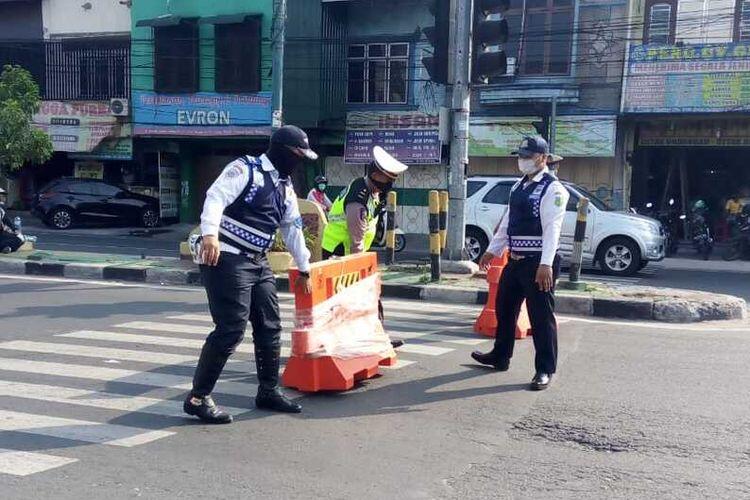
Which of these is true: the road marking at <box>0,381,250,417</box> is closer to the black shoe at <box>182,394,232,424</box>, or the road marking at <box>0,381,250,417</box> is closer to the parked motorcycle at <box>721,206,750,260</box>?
the black shoe at <box>182,394,232,424</box>

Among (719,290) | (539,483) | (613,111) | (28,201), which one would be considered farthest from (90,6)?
(539,483)

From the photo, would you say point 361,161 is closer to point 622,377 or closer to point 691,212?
point 691,212

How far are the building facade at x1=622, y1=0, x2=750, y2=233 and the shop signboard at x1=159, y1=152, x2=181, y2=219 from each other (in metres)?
14.1

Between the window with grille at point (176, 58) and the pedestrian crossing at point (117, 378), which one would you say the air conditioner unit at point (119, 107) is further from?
the pedestrian crossing at point (117, 378)

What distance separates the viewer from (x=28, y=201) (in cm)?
2703

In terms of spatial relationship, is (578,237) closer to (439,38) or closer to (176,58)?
(439,38)

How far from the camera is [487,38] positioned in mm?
9656

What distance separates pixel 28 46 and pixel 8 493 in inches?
985

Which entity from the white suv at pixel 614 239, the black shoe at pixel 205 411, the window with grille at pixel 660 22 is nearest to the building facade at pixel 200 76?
the window with grille at pixel 660 22

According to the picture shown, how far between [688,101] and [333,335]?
15494mm

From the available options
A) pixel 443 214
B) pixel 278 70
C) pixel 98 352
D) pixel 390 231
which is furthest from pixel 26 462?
pixel 278 70

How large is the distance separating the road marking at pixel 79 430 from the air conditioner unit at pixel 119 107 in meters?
20.4

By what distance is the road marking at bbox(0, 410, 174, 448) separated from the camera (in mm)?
Answer: 4352

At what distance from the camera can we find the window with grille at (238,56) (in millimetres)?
22266
